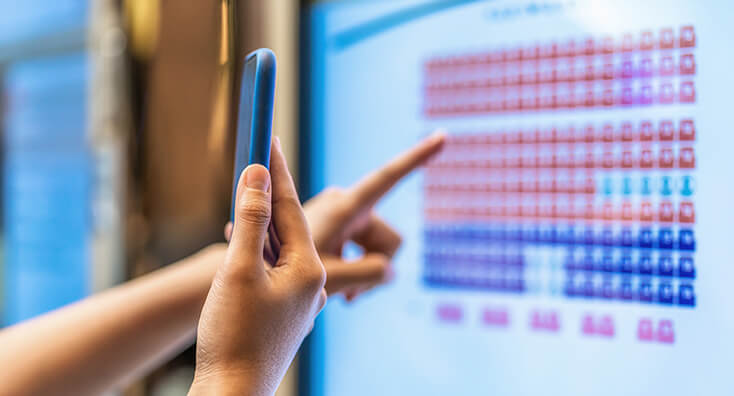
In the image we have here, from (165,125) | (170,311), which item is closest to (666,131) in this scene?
(170,311)

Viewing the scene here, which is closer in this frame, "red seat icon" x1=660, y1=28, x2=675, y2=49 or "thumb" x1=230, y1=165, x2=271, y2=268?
"thumb" x1=230, y1=165, x2=271, y2=268

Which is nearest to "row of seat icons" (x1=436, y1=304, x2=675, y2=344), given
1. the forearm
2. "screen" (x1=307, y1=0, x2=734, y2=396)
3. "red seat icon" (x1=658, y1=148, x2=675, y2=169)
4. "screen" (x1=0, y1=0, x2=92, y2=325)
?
"screen" (x1=307, y1=0, x2=734, y2=396)

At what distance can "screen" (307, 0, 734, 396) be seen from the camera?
1.28 ft

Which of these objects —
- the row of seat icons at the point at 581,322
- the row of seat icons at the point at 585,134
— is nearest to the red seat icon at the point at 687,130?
the row of seat icons at the point at 585,134

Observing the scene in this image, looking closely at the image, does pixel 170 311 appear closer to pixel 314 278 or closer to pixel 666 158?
pixel 314 278

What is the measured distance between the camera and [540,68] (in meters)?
0.46

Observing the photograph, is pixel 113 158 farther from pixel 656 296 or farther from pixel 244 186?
pixel 656 296

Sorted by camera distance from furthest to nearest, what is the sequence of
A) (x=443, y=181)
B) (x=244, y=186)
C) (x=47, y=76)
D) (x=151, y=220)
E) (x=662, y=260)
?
(x=47, y=76)
(x=151, y=220)
(x=443, y=181)
(x=662, y=260)
(x=244, y=186)

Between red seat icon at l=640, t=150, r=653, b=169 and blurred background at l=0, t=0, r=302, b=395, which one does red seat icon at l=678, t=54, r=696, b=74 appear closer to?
red seat icon at l=640, t=150, r=653, b=169

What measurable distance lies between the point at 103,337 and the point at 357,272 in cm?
21

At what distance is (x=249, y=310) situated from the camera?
0.28 metres

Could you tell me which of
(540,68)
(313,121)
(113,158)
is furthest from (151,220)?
(540,68)

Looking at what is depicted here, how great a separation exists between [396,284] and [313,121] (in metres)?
0.19

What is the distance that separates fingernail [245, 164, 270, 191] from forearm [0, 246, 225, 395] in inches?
8.2
